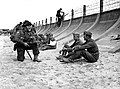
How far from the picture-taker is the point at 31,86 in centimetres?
405

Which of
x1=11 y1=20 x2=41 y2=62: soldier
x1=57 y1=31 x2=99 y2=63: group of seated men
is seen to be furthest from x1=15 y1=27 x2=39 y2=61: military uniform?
x1=57 y1=31 x2=99 y2=63: group of seated men

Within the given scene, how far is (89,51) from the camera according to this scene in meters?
6.83

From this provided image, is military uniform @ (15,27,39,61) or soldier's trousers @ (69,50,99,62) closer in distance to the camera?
soldier's trousers @ (69,50,99,62)

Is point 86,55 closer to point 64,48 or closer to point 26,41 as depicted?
point 64,48

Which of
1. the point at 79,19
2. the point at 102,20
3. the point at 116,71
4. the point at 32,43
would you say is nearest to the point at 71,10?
the point at 79,19

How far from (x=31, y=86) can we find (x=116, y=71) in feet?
8.70

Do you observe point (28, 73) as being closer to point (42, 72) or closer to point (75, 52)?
point (42, 72)

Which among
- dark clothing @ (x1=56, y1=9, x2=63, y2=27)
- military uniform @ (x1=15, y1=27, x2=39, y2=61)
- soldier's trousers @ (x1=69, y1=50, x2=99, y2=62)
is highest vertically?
dark clothing @ (x1=56, y1=9, x2=63, y2=27)

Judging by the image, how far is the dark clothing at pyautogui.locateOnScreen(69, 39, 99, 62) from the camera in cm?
650

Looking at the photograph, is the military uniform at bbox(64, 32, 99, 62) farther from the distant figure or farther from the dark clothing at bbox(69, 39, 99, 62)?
the distant figure

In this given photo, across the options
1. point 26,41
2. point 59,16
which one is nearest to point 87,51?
point 26,41

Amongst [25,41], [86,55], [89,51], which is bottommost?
[86,55]

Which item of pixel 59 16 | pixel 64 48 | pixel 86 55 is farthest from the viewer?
pixel 59 16

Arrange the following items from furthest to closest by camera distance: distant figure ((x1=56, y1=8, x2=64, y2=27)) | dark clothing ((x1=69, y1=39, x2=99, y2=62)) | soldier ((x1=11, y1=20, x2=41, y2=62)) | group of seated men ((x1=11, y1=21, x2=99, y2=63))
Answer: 1. distant figure ((x1=56, y1=8, x2=64, y2=27))
2. soldier ((x1=11, y1=20, x2=41, y2=62))
3. group of seated men ((x1=11, y1=21, x2=99, y2=63))
4. dark clothing ((x1=69, y1=39, x2=99, y2=62))
